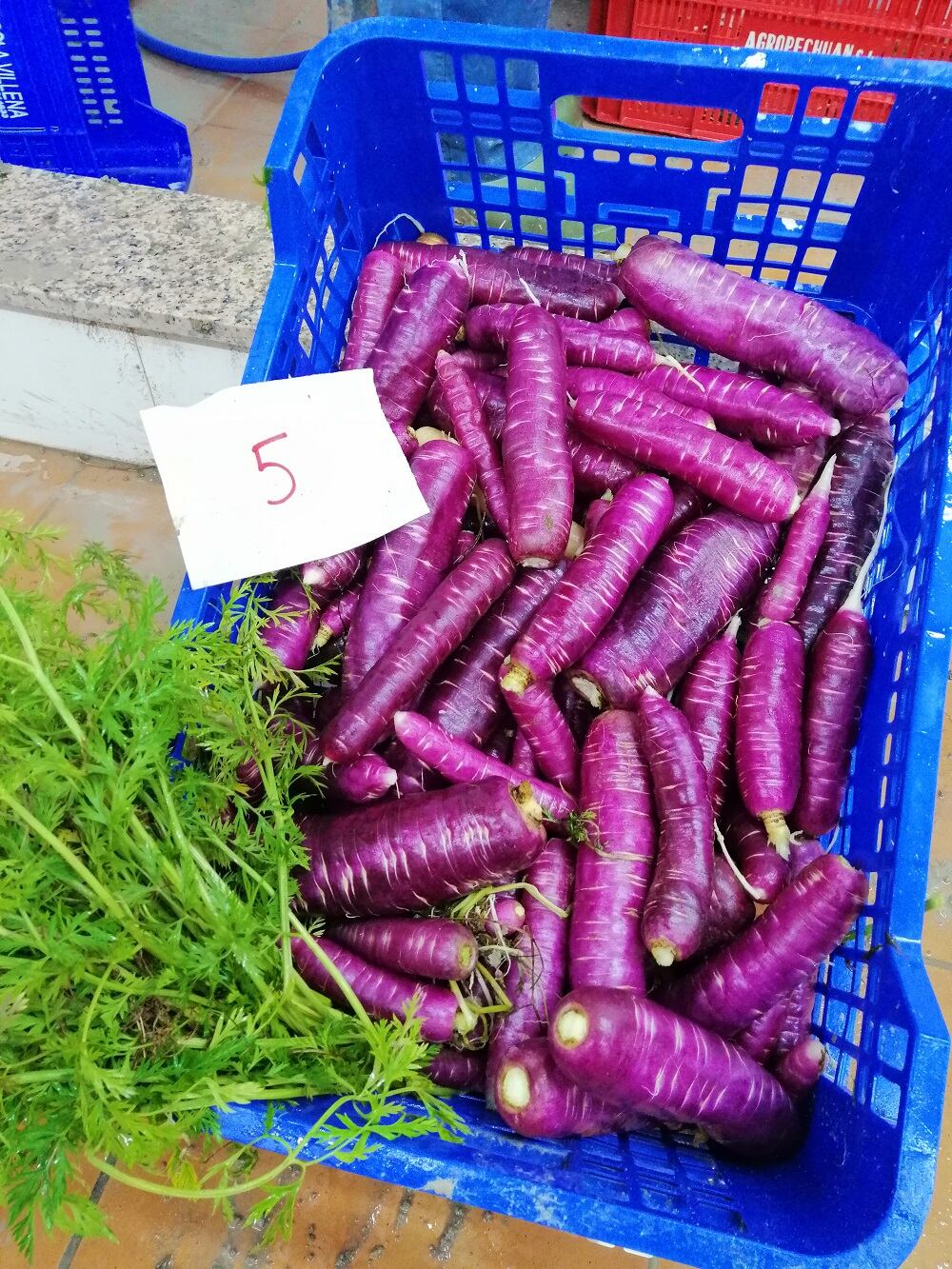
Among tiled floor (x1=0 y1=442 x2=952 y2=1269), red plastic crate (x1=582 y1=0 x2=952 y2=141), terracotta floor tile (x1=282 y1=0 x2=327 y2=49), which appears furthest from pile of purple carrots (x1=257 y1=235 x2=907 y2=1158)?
terracotta floor tile (x1=282 y1=0 x2=327 y2=49)

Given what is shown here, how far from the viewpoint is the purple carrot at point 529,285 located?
77.7 inches

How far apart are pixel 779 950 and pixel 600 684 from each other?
1.71ft

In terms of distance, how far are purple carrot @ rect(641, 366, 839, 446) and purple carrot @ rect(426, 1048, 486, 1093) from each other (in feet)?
4.24

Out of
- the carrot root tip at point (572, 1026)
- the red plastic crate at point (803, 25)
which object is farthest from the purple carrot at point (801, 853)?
the red plastic crate at point (803, 25)

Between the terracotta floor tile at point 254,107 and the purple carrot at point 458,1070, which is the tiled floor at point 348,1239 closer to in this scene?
the purple carrot at point 458,1070

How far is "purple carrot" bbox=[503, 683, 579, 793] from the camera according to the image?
1.57 m

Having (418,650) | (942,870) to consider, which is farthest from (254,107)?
(942,870)

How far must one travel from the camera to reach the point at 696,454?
1714mm

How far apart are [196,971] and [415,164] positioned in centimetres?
178

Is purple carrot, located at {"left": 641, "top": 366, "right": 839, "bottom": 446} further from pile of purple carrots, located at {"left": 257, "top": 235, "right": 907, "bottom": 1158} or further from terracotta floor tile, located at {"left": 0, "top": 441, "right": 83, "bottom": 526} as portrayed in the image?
terracotta floor tile, located at {"left": 0, "top": 441, "right": 83, "bottom": 526}

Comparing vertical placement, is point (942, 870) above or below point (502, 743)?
below

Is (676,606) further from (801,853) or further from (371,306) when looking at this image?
(371,306)

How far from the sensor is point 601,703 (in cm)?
165

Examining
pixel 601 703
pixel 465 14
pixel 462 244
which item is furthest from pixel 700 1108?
pixel 465 14
